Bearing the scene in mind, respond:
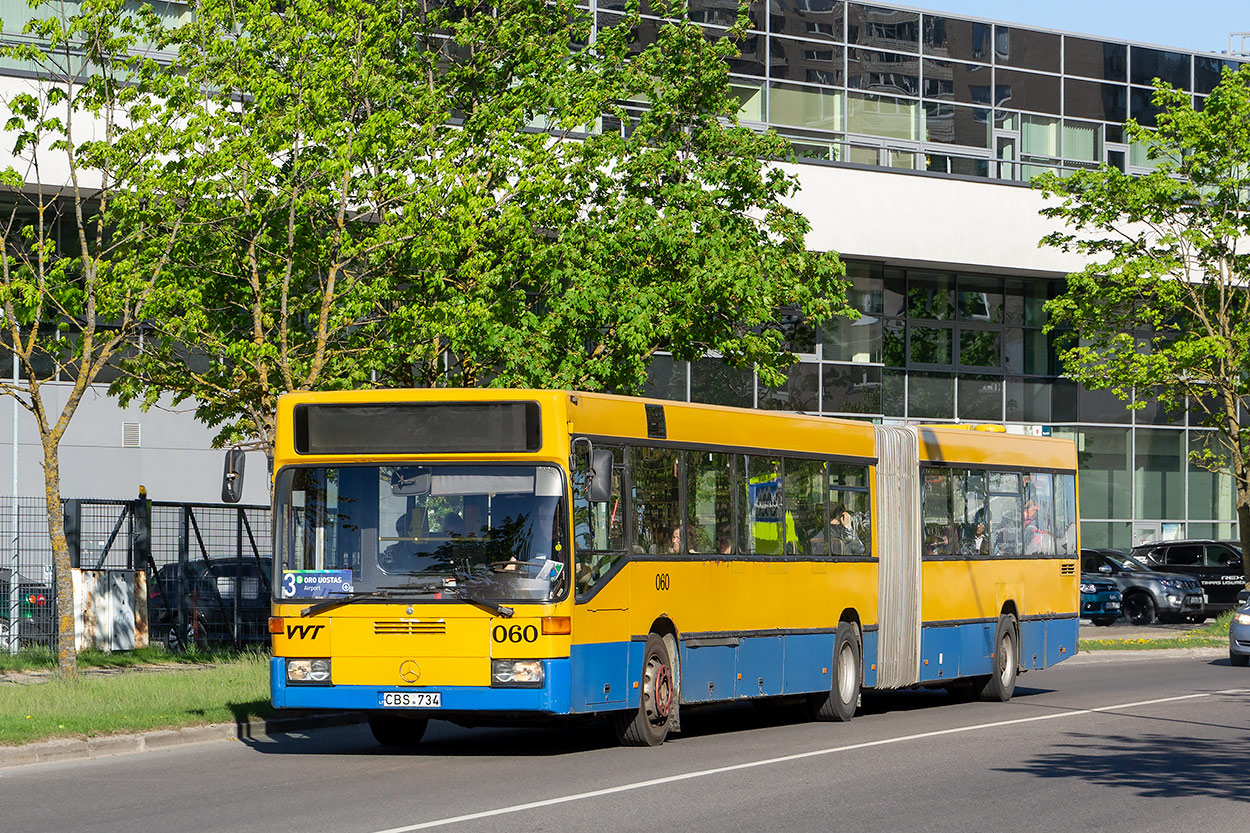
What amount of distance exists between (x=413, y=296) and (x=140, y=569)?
5.28 m

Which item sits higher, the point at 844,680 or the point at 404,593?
the point at 404,593

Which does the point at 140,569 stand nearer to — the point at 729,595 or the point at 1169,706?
the point at 729,595

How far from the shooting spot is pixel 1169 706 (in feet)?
62.5

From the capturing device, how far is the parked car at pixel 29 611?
73.7 feet

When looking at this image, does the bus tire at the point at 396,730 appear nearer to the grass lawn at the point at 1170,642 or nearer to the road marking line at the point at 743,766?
the road marking line at the point at 743,766

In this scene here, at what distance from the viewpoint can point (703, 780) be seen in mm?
12156

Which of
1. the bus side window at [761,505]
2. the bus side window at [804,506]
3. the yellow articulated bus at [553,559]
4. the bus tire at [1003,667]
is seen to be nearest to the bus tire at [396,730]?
the yellow articulated bus at [553,559]

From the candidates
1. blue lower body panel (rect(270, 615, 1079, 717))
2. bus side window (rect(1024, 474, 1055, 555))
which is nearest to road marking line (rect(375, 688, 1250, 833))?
blue lower body panel (rect(270, 615, 1079, 717))

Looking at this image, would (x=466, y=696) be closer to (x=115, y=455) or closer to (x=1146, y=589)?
(x=115, y=455)

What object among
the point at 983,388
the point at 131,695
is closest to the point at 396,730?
the point at 131,695

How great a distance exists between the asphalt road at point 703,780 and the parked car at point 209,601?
27.8 ft

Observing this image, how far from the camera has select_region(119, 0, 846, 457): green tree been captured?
20.7 meters

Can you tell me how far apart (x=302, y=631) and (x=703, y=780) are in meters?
3.43

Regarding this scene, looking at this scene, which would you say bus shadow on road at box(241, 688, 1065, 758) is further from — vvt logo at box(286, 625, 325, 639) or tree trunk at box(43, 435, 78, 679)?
tree trunk at box(43, 435, 78, 679)
